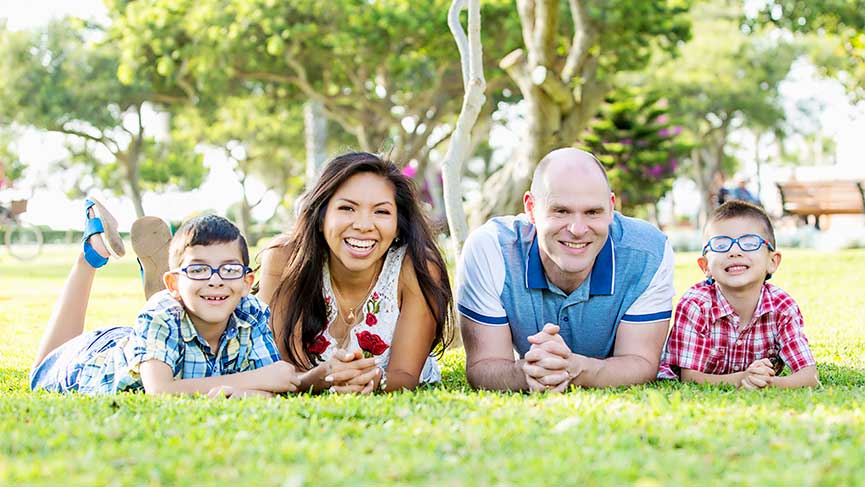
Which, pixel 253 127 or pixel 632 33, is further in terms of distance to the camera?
pixel 253 127

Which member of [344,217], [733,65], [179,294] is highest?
[733,65]

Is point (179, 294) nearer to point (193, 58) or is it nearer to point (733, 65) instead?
point (193, 58)

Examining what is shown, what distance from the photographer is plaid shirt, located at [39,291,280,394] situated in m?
4.82

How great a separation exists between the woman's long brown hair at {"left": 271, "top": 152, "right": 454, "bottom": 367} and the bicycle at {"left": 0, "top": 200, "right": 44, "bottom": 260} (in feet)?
66.3

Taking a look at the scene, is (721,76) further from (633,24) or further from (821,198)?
(633,24)

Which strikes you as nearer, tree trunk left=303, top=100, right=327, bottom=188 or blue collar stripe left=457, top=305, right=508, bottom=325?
blue collar stripe left=457, top=305, right=508, bottom=325

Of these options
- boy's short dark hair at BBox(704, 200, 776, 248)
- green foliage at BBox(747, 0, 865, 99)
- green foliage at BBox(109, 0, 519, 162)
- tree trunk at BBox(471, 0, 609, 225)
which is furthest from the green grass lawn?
→ green foliage at BBox(109, 0, 519, 162)

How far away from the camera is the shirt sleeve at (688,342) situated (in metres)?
5.39

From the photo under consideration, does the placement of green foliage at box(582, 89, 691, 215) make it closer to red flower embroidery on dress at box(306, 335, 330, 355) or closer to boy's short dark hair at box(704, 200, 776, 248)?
boy's short dark hair at box(704, 200, 776, 248)

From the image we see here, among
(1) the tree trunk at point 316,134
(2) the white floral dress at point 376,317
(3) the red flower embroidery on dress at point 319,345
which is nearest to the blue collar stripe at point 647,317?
(2) the white floral dress at point 376,317

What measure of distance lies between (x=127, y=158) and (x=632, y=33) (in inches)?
922

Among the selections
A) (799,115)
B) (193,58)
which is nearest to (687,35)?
(193,58)

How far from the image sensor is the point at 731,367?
543cm

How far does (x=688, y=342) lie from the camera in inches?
213
